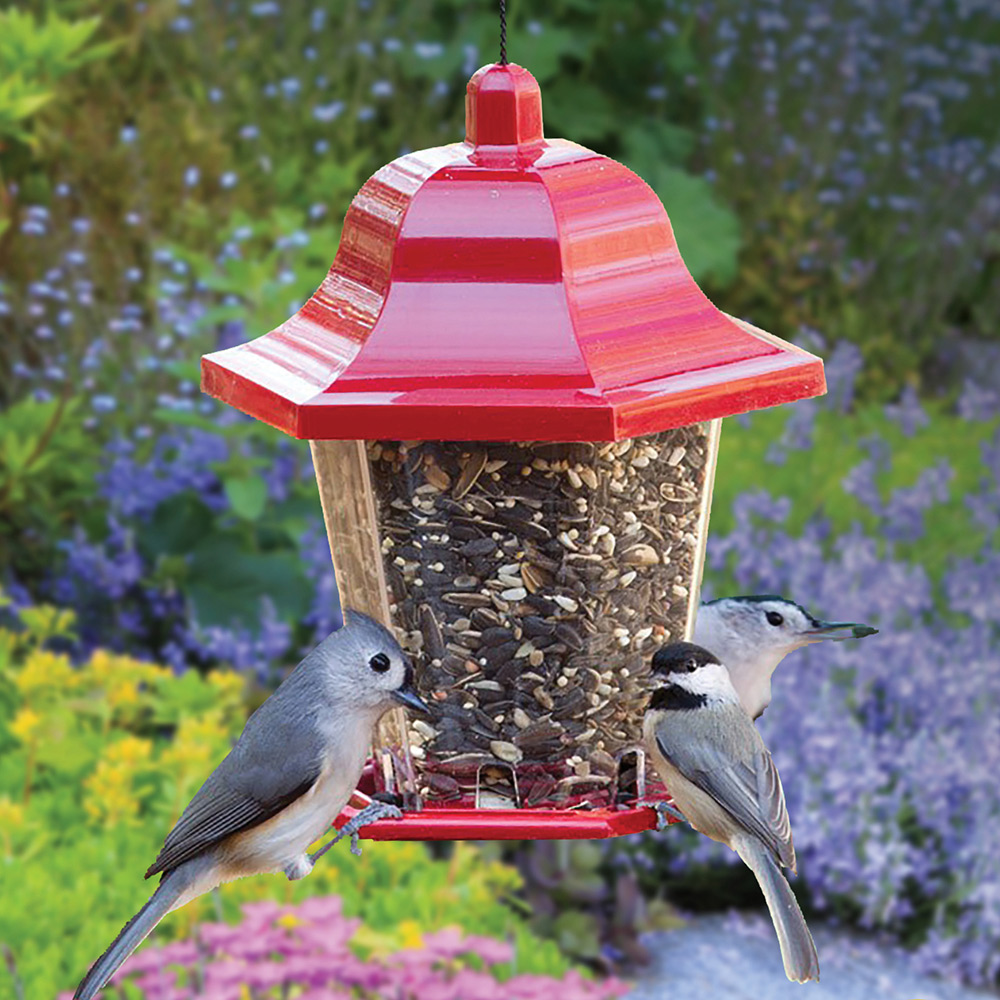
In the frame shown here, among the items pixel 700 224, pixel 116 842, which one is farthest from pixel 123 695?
pixel 700 224

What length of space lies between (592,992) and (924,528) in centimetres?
252

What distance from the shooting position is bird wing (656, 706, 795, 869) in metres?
2.44

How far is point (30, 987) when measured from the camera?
11.5 feet

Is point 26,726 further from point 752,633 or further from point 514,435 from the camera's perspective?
point 514,435

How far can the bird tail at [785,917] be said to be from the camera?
2439 mm

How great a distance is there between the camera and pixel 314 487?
17.6 feet

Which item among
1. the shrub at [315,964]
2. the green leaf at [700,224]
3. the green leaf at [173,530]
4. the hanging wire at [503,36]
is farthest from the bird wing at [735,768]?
the green leaf at [700,224]

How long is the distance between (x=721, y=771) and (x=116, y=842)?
208cm

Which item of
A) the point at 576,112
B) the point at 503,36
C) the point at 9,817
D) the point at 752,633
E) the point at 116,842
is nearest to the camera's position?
the point at 503,36

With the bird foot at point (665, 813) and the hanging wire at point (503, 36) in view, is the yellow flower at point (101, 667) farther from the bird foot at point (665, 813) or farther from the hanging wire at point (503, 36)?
the hanging wire at point (503, 36)

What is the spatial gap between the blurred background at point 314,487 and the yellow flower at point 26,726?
4 cm

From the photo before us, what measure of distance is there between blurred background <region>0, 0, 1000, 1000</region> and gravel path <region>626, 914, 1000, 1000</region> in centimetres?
8

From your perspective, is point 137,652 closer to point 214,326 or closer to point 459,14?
point 214,326

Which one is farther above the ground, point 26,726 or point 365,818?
point 365,818
